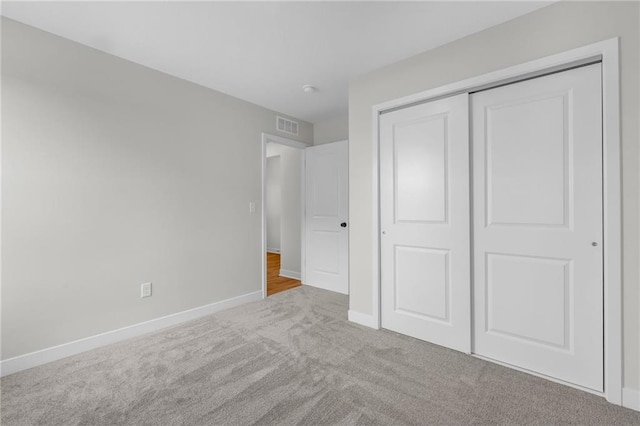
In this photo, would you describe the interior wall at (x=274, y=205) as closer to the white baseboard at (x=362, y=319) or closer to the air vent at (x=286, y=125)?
the air vent at (x=286, y=125)

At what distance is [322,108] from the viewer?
3.82 meters

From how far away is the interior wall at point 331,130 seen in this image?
4.14 m

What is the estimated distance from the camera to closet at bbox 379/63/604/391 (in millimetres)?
1793

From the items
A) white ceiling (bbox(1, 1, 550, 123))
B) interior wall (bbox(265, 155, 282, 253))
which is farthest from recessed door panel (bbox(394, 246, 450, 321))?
interior wall (bbox(265, 155, 282, 253))

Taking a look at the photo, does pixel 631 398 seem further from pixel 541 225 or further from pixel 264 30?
pixel 264 30

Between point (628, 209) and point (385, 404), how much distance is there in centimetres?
181

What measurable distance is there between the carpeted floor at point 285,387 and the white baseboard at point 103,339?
72 mm

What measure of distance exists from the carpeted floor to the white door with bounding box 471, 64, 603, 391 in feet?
0.80

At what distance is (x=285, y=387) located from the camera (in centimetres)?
183

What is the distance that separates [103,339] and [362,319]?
7.55 ft

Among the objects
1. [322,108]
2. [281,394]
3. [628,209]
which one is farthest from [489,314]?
[322,108]

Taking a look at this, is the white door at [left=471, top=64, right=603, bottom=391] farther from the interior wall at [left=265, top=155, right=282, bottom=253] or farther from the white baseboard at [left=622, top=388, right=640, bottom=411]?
the interior wall at [left=265, top=155, right=282, bottom=253]

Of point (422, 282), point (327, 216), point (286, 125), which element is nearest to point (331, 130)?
point (286, 125)

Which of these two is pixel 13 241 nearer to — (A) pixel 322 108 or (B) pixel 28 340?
(B) pixel 28 340
